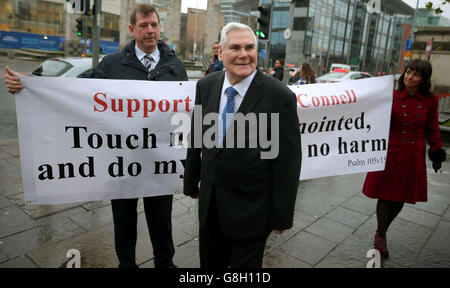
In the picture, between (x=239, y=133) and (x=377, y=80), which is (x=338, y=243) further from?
(x=239, y=133)

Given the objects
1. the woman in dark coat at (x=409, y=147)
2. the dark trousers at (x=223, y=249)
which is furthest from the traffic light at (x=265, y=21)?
the dark trousers at (x=223, y=249)

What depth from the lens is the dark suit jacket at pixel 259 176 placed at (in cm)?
201

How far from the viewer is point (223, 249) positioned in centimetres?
233

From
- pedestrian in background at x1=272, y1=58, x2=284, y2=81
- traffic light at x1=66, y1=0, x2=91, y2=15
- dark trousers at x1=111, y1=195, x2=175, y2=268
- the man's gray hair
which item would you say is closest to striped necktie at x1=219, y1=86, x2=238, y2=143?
the man's gray hair

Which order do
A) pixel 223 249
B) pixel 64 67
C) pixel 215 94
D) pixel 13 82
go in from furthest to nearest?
pixel 64 67
pixel 13 82
pixel 223 249
pixel 215 94

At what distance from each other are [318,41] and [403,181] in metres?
62.2

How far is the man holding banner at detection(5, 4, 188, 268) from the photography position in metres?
2.70

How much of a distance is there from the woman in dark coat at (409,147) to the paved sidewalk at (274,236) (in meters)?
0.43

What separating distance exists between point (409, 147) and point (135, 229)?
2729mm

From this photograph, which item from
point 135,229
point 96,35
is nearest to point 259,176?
point 135,229

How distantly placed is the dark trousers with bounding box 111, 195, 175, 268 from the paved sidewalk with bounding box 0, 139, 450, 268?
29 centimetres

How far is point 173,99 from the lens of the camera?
3.01 metres

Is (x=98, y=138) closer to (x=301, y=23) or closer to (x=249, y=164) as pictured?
(x=249, y=164)

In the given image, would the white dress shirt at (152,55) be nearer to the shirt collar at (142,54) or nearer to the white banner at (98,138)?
the shirt collar at (142,54)
